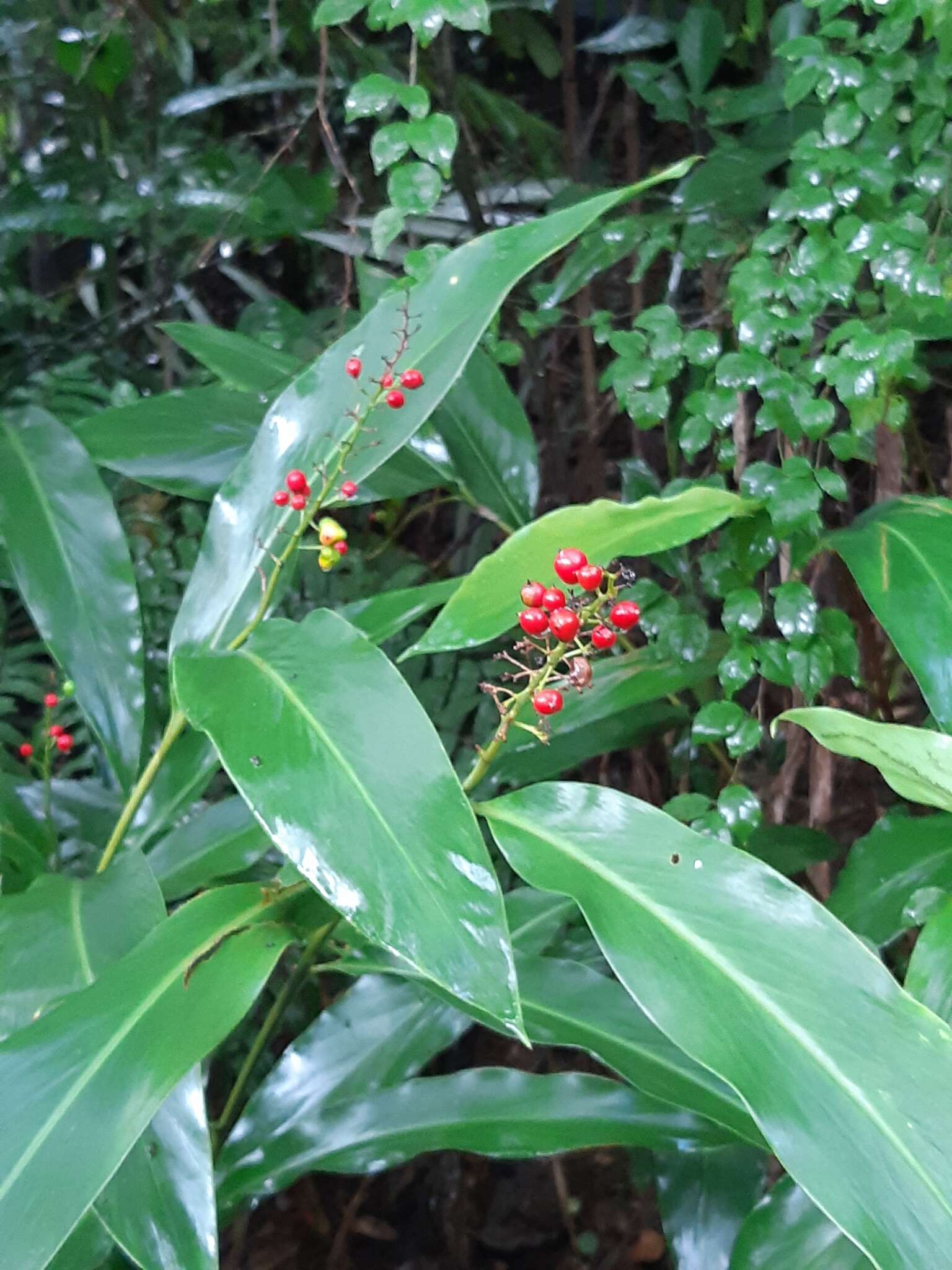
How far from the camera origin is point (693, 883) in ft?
1.58

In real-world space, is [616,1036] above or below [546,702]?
below

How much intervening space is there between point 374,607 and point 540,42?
0.91m

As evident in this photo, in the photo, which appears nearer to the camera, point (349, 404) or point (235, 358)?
point (349, 404)

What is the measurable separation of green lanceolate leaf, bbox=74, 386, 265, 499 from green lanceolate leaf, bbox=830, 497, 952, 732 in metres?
0.52

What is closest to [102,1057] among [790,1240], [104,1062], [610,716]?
[104,1062]

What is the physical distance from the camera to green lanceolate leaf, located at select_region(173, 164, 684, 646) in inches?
26.4

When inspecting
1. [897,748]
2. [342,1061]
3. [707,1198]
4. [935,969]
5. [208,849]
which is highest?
[897,748]

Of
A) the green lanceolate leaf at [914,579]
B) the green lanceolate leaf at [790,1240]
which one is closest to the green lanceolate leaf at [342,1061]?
the green lanceolate leaf at [790,1240]

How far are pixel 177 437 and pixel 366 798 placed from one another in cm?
51

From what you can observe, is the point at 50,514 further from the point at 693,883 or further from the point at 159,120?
the point at 159,120

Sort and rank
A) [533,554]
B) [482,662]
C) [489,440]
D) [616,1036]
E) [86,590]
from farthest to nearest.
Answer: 1. [482,662]
2. [489,440]
3. [86,590]
4. [616,1036]
5. [533,554]

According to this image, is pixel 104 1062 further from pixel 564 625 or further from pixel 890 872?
pixel 890 872

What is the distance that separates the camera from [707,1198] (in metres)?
0.75

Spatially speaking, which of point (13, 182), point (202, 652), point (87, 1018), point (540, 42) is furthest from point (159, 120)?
point (87, 1018)
